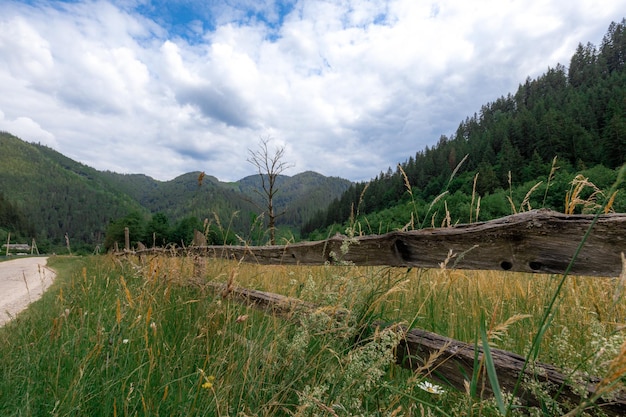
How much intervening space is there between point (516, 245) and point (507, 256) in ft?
0.25

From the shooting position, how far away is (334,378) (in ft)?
5.17

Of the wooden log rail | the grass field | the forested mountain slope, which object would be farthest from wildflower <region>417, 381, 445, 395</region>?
the forested mountain slope

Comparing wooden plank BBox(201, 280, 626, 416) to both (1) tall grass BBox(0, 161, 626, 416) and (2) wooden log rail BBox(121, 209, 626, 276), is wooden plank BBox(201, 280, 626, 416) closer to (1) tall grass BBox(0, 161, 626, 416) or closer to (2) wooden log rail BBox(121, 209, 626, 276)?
(1) tall grass BBox(0, 161, 626, 416)

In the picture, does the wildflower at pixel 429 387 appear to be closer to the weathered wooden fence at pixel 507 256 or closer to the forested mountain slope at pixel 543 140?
the weathered wooden fence at pixel 507 256

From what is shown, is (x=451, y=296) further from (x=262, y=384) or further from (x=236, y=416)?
(x=236, y=416)

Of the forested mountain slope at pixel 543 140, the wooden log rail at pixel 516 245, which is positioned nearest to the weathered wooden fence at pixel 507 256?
the wooden log rail at pixel 516 245

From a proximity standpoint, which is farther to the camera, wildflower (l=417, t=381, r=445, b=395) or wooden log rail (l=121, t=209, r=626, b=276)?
wildflower (l=417, t=381, r=445, b=395)

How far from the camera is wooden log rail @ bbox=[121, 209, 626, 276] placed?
4.70 feet

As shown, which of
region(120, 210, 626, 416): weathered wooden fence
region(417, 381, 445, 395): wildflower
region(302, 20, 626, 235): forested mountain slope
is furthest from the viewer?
region(302, 20, 626, 235): forested mountain slope

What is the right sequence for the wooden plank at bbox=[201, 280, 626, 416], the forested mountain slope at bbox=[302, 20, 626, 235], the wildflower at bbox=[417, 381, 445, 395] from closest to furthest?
the wooden plank at bbox=[201, 280, 626, 416]
the wildflower at bbox=[417, 381, 445, 395]
the forested mountain slope at bbox=[302, 20, 626, 235]

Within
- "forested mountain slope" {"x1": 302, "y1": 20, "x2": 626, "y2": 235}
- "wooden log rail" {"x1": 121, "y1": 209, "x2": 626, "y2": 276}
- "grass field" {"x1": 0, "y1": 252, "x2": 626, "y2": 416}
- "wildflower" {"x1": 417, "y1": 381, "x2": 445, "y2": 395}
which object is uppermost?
"forested mountain slope" {"x1": 302, "y1": 20, "x2": 626, "y2": 235}

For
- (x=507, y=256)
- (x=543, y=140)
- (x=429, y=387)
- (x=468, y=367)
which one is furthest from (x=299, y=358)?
(x=543, y=140)

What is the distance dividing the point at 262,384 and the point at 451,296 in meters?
1.78

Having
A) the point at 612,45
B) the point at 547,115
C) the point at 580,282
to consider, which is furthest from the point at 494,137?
the point at 580,282
